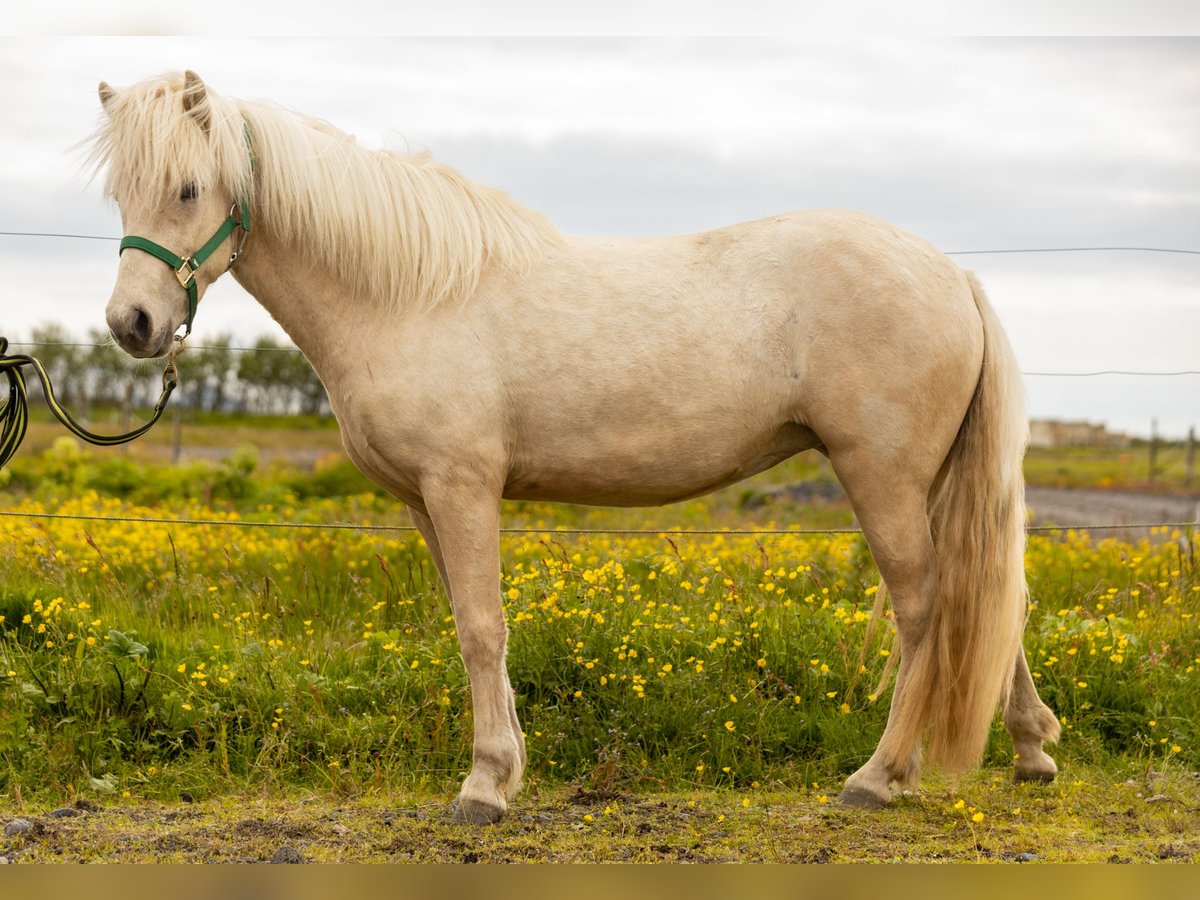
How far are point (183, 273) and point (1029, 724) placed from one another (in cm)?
354

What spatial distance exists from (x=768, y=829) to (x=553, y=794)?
87 cm

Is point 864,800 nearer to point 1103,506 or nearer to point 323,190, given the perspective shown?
point 323,190

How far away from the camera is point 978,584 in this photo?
3.90m

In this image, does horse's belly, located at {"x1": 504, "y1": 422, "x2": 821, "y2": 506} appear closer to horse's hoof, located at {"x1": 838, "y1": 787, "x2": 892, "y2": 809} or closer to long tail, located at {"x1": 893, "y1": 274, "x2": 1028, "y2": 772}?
long tail, located at {"x1": 893, "y1": 274, "x2": 1028, "y2": 772}

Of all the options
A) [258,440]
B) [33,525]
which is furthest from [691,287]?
[258,440]

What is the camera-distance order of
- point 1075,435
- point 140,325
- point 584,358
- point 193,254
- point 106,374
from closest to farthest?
point 140,325 → point 193,254 → point 584,358 → point 106,374 → point 1075,435

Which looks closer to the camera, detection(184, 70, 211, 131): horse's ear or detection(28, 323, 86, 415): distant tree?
detection(184, 70, 211, 131): horse's ear

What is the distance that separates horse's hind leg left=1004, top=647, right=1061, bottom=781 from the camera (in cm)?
416

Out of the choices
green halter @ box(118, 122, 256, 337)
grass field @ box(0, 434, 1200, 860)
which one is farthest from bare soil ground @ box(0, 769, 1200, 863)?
green halter @ box(118, 122, 256, 337)

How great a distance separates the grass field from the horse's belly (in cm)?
96

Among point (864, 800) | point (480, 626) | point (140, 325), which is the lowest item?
point (864, 800)

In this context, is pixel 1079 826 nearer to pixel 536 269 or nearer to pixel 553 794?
pixel 553 794

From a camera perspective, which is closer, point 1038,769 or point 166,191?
point 166,191

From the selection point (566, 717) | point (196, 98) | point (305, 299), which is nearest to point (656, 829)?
point (566, 717)
